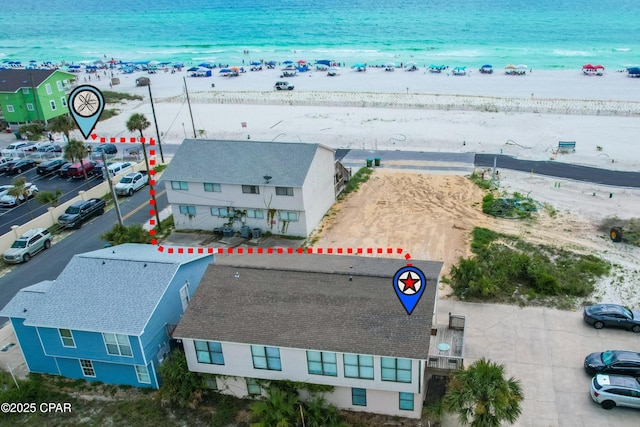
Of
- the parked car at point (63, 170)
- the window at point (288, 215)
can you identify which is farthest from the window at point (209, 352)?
the parked car at point (63, 170)

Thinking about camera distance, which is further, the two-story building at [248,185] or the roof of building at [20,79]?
the roof of building at [20,79]

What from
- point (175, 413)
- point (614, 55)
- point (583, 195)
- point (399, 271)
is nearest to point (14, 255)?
point (175, 413)

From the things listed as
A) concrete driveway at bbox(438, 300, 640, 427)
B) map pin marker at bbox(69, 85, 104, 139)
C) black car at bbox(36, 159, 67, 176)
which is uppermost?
map pin marker at bbox(69, 85, 104, 139)

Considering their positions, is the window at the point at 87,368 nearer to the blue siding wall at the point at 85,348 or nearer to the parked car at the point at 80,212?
the blue siding wall at the point at 85,348

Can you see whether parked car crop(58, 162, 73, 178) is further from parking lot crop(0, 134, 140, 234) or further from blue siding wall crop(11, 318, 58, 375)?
blue siding wall crop(11, 318, 58, 375)

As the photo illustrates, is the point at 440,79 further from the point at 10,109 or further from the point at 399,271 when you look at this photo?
the point at 399,271

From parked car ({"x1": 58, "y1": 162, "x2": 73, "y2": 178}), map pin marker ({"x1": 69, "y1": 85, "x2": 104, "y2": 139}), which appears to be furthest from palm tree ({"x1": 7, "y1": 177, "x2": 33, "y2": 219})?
map pin marker ({"x1": 69, "y1": 85, "x2": 104, "y2": 139})
